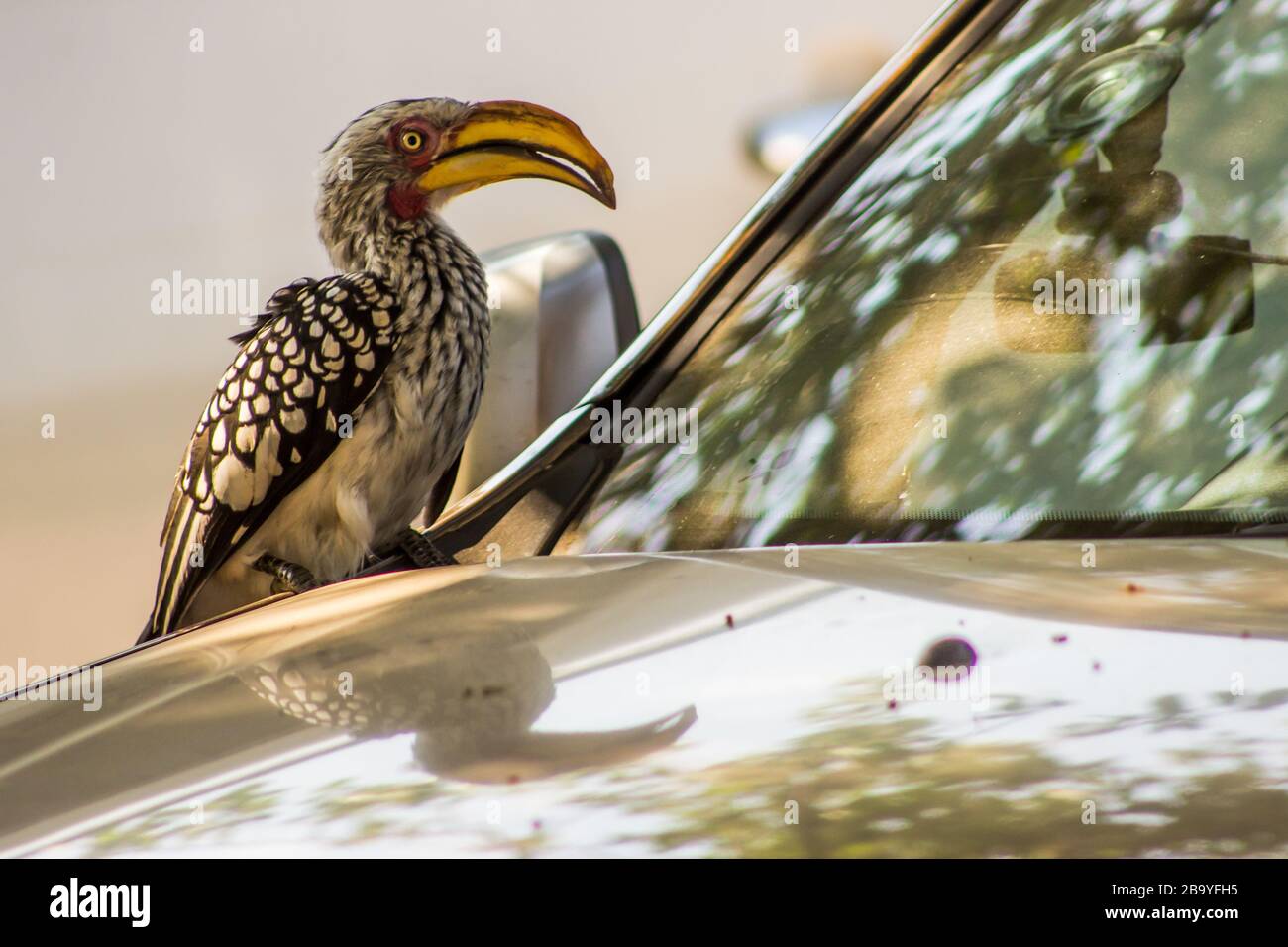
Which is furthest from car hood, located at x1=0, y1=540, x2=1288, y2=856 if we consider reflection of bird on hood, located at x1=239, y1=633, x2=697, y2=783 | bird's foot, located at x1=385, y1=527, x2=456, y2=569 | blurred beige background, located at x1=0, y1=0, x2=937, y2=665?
blurred beige background, located at x1=0, y1=0, x2=937, y2=665

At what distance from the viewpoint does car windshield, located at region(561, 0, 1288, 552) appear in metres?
0.63

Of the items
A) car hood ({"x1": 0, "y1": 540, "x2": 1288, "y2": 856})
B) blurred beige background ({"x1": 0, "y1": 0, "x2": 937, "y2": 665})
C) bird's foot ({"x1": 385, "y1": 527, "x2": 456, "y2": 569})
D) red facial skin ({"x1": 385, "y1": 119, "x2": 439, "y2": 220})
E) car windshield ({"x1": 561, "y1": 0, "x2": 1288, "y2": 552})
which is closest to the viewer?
car hood ({"x1": 0, "y1": 540, "x2": 1288, "y2": 856})

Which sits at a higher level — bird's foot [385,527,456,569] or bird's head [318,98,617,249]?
bird's head [318,98,617,249]

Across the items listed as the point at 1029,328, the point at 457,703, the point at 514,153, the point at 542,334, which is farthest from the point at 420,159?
the point at 457,703

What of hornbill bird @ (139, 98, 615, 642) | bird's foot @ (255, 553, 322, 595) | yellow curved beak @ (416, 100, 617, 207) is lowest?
bird's foot @ (255, 553, 322, 595)

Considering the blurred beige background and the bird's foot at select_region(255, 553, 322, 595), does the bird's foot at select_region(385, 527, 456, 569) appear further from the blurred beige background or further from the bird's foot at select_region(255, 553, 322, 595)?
the blurred beige background

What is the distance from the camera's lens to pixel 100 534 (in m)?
3.44

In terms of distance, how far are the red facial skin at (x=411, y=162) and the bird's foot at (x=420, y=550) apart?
33 centimetres

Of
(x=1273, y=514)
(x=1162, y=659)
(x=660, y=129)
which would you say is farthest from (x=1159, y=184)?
(x=660, y=129)

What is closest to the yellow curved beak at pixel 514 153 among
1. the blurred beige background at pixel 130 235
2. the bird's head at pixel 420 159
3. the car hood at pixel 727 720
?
the bird's head at pixel 420 159

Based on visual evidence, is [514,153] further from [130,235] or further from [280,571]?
[130,235]

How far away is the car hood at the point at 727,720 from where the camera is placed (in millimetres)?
366

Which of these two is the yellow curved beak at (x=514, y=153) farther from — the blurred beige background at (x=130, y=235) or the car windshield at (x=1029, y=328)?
the blurred beige background at (x=130, y=235)
